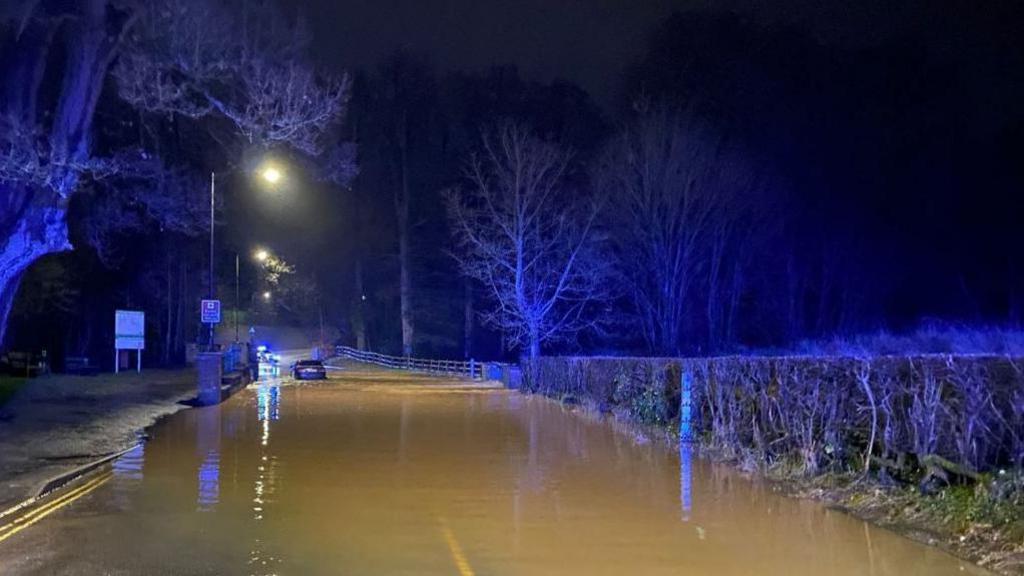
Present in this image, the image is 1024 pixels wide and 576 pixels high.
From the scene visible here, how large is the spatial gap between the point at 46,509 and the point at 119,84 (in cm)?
1355

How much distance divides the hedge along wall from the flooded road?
1002 millimetres

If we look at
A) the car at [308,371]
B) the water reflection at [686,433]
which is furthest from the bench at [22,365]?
the water reflection at [686,433]

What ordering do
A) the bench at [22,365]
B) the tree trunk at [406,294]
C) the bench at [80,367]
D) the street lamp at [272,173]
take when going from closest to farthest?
1. the street lamp at [272,173]
2. the bench at [22,365]
3. the bench at [80,367]
4. the tree trunk at [406,294]

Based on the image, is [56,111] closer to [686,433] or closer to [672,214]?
[686,433]

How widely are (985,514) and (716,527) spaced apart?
2697mm

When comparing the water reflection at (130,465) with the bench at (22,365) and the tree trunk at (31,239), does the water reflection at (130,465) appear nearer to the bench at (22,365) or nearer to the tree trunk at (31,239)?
the tree trunk at (31,239)

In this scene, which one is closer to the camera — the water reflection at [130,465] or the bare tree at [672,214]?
the water reflection at [130,465]

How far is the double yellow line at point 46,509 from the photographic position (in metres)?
10.8

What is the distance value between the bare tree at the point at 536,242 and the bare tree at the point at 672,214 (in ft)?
5.61

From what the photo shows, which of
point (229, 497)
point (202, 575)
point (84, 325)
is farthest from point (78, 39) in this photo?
point (84, 325)

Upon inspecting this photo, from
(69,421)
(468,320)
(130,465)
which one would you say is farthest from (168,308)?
(130,465)

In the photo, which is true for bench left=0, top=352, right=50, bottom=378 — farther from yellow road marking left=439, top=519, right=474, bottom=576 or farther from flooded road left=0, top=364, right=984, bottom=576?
yellow road marking left=439, top=519, right=474, bottom=576

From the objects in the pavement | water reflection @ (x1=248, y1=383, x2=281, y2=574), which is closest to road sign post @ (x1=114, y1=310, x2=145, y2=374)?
the pavement

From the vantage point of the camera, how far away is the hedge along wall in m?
10.5
